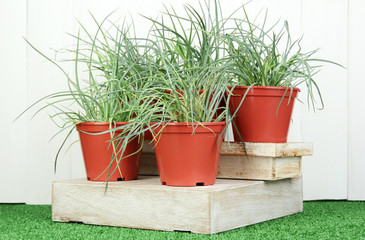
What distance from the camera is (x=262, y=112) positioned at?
198 cm

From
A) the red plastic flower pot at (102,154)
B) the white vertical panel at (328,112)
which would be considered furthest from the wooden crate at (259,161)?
the white vertical panel at (328,112)

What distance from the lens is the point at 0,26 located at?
2.56 meters

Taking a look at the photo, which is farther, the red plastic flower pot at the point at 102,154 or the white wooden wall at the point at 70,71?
the white wooden wall at the point at 70,71

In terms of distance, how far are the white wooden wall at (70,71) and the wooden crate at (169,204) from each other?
593mm

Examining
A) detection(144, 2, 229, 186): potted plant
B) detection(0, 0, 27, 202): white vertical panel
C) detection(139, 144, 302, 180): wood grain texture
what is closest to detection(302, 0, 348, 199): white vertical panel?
detection(139, 144, 302, 180): wood grain texture

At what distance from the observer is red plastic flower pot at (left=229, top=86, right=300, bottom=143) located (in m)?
1.97

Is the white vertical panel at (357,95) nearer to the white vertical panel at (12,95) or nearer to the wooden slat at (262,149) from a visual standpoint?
the wooden slat at (262,149)

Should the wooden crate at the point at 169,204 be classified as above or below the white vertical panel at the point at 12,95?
below

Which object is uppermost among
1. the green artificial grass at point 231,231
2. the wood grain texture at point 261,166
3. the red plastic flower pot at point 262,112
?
the red plastic flower pot at point 262,112

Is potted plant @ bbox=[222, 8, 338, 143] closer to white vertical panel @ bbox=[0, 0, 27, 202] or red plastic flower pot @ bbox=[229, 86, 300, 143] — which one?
red plastic flower pot @ bbox=[229, 86, 300, 143]

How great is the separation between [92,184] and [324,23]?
4.50 feet

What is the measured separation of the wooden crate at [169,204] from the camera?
1.72 m

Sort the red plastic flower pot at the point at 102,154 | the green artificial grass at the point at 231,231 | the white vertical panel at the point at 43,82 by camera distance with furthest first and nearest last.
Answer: the white vertical panel at the point at 43,82 < the red plastic flower pot at the point at 102,154 < the green artificial grass at the point at 231,231

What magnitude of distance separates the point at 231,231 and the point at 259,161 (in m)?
0.31
